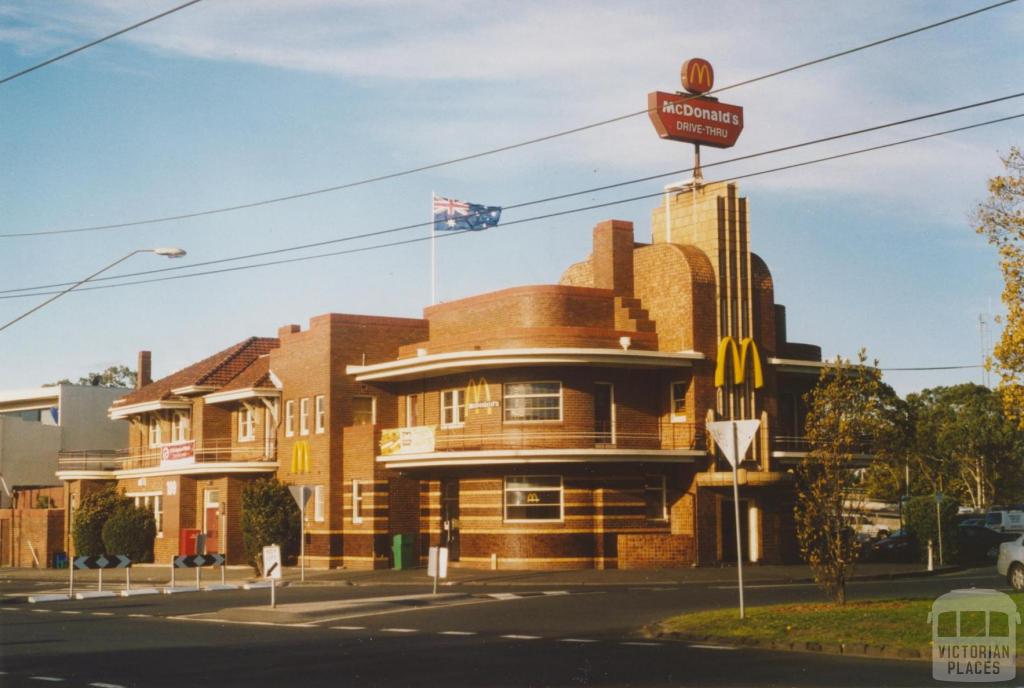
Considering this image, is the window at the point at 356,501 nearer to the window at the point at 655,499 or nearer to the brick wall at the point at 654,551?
the brick wall at the point at 654,551

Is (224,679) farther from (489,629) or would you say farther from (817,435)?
(817,435)

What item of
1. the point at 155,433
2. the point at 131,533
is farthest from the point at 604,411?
the point at 155,433

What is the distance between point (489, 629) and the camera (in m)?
20.4

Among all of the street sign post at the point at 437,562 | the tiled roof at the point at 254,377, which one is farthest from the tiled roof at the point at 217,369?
the street sign post at the point at 437,562

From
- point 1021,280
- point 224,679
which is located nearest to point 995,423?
point 1021,280

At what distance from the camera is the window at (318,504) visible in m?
43.7

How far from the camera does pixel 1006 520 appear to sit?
5425 centimetres

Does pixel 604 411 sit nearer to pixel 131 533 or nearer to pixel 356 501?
pixel 356 501

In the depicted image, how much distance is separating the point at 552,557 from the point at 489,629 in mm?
17547

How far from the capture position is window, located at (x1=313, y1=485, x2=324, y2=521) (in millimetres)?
Answer: 43719

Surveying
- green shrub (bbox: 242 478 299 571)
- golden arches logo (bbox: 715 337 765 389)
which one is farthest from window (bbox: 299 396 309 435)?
golden arches logo (bbox: 715 337 765 389)

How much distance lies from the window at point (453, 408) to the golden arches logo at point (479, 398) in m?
0.60

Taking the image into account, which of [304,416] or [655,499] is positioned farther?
[304,416]

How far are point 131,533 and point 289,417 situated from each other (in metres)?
11.4
